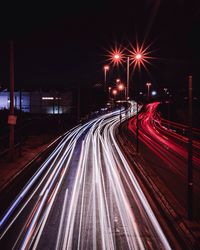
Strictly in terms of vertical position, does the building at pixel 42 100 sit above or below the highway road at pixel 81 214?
above

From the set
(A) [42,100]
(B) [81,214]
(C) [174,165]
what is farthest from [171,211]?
(A) [42,100]

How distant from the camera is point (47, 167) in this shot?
15.7m

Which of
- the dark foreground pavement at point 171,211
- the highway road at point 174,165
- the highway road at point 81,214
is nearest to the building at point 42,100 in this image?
the highway road at point 174,165

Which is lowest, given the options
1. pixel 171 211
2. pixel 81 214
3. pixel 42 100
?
pixel 81 214

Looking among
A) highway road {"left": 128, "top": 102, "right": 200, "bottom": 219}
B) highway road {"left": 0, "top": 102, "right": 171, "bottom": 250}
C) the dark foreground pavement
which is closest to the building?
highway road {"left": 128, "top": 102, "right": 200, "bottom": 219}

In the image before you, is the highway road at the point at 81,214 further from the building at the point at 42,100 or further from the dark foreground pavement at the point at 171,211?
the building at the point at 42,100

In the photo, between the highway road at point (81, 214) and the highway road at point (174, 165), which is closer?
the highway road at point (81, 214)

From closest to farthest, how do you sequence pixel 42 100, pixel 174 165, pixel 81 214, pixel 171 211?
pixel 171 211 → pixel 81 214 → pixel 174 165 → pixel 42 100

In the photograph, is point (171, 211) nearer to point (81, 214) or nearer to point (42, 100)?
point (81, 214)

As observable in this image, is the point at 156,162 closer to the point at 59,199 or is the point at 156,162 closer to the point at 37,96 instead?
the point at 59,199

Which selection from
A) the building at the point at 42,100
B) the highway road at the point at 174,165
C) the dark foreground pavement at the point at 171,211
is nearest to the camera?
the dark foreground pavement at the point at 171,211

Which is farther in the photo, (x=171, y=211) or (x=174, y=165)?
(x=174, y=165)

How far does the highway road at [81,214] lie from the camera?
23.6ft

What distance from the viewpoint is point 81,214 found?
9.06 m
